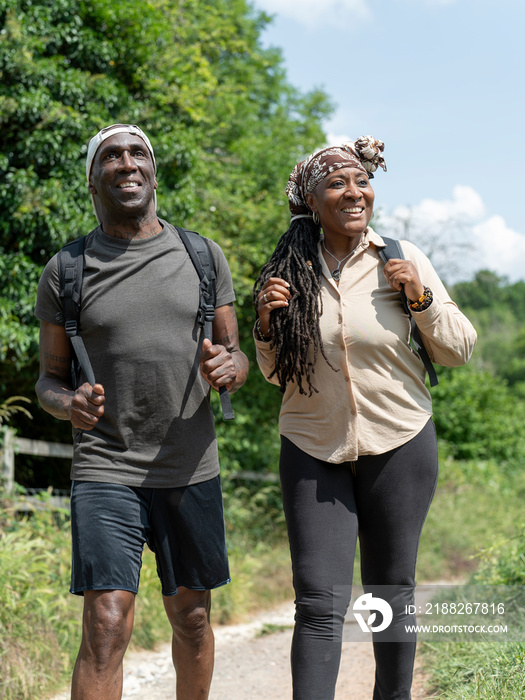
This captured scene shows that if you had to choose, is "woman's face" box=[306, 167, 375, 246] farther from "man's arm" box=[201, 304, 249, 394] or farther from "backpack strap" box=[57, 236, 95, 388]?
"backpack strap" box=[57, 236, 95, 388]

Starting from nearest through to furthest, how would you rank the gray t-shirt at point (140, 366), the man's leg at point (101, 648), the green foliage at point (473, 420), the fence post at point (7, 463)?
1. the man's leg at point (101, 648)
2. the gray t-shirt at point (140, 366)
3. the fence post at point (7, 463)
4. the green foliage at point (473, 420)

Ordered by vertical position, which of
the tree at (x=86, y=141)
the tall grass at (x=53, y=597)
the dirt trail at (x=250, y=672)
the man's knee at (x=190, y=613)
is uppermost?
the tree at (x=86, y=141)

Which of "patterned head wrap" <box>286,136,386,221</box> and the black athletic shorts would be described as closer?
the black athletic shorts

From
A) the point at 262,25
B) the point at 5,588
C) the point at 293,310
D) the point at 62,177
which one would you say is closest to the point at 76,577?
the point at 293,310

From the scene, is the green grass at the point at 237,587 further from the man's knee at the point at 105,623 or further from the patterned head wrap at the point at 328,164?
the patterned head wrap at the point at 328,164

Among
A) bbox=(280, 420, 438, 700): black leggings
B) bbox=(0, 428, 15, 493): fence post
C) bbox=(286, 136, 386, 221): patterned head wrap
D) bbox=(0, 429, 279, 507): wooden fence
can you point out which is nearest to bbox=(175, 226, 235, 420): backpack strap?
bbox=(280, 420, 438, 700): black leggings

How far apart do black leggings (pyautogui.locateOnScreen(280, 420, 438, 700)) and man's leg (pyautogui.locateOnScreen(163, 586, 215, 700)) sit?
41cm

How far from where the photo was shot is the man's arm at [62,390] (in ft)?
8.71

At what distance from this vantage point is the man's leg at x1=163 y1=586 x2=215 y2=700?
2920 millimetres

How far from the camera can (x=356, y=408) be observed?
283 centimetres

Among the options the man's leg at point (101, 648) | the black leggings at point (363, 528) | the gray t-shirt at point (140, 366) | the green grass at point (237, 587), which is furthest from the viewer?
the green grass at point (237, 587)

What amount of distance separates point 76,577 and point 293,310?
4.00 ft

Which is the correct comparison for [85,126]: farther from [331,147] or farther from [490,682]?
[490,682]

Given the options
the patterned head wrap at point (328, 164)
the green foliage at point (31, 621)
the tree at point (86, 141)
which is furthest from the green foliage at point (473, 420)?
the patterned head wrap at point (328, 164)
